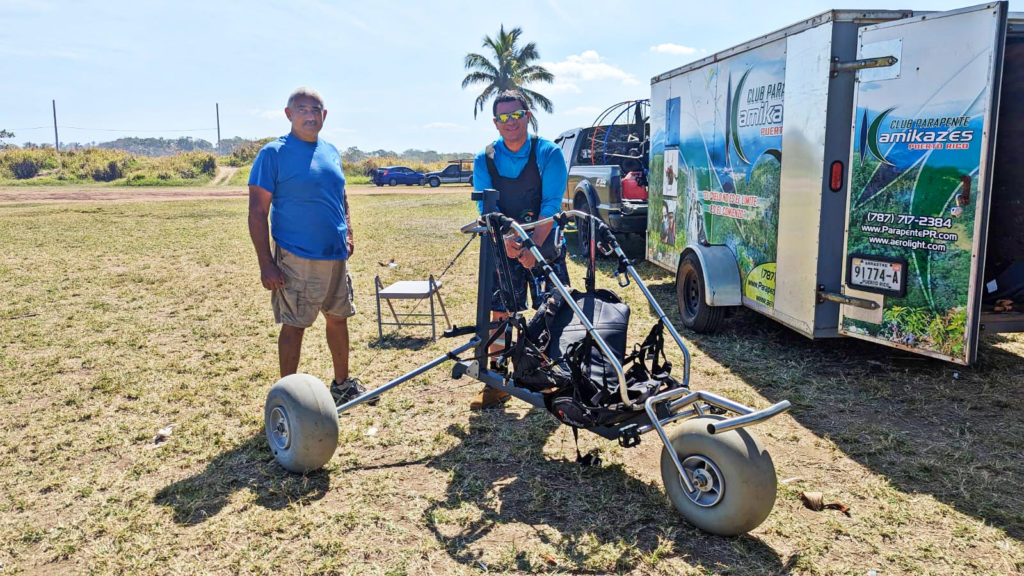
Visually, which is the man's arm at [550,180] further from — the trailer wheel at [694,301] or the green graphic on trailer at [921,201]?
the trailer wheel at [694,301]

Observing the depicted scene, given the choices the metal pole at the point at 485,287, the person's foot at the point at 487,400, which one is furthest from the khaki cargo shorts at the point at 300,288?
the person's foot at the point at 487,400

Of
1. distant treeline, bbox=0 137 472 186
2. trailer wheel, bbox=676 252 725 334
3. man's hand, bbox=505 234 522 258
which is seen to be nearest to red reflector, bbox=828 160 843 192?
trailer wheel, bbox=676 252 725 334

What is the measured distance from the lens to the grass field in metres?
3.17

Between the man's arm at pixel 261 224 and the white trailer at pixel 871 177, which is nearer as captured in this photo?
the man's arm at pixel 261 224

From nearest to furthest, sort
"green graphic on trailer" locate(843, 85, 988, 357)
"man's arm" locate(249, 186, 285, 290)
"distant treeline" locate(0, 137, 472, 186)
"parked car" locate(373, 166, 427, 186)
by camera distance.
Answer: "man's arm" locate(249, 186, 285, 290) < "green graphic on trailer" locate(843, 85, 988, 357) < "parked car" locate(373, 166, 427, 186) < "distant treeline" locate(0, 137, 472, 186)

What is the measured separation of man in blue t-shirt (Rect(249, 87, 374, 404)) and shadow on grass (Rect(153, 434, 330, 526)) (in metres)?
0.72

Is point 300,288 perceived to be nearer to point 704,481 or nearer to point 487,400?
point 487,400

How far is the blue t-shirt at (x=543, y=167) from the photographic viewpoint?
4.73 meters

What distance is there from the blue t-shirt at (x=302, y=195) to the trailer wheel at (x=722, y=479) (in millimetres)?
2484

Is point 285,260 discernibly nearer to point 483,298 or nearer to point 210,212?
point 483,298

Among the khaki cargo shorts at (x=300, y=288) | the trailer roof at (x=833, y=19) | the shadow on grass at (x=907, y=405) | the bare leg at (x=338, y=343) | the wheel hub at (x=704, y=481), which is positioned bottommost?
the shadow on grass at (x=907, y=405)

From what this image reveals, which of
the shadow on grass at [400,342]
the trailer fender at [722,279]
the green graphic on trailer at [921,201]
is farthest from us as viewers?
the shadow on grass at [400,342]

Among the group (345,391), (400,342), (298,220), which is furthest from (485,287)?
(400,342)

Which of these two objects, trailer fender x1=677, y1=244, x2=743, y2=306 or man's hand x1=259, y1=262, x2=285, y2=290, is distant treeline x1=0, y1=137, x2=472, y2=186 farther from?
man's hand x1=259, y1=262, x2=285, y2=290
